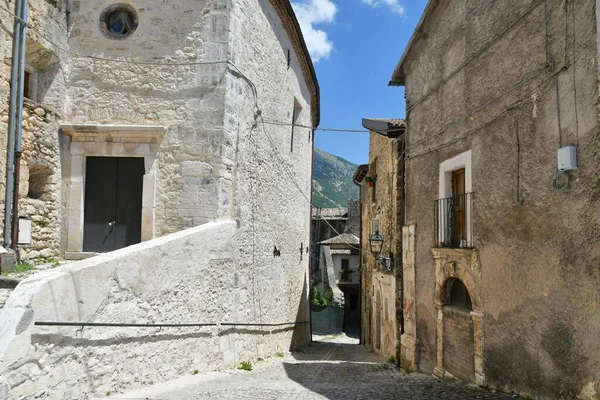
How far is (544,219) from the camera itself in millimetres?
5535

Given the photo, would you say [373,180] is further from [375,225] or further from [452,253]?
[452,253]

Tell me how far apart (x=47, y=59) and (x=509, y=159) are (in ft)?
24.5

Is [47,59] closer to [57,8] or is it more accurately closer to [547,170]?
[57,8]

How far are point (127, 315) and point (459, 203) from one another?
204 inches

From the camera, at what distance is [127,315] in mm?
5523

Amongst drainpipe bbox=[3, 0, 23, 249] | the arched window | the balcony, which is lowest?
the arched window

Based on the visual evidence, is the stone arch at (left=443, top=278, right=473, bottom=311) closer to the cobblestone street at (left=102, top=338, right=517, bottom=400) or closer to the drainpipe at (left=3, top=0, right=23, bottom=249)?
the cobblestone street at (left=102, top=338, right=517, bottom=400)

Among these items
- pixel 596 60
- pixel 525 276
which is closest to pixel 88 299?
pixel 525 276

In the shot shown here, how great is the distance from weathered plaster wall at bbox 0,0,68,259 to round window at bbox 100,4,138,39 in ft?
2.24

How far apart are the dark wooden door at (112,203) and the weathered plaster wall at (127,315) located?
175 cm

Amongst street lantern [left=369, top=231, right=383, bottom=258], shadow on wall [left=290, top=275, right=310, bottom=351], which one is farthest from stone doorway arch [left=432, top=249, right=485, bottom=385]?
shadow on wall [left=290, top=275, right=310, bottom=351]

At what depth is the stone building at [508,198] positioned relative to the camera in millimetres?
4957

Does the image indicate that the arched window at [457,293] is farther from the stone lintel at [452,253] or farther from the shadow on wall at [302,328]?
the shadow on wall at [302,328]

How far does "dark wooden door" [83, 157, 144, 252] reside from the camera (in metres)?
8.57
